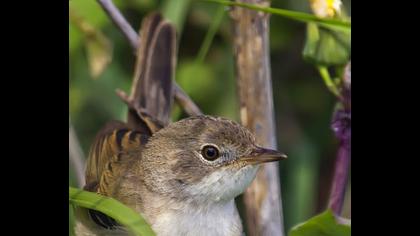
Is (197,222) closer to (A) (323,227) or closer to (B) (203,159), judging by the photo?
(B) (203,159)

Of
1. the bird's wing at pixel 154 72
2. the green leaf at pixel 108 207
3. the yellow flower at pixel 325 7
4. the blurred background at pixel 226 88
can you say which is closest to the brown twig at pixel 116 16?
the bird's wing at pixel 154 72

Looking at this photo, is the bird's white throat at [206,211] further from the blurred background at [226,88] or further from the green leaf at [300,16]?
the blurred background at [226,88]

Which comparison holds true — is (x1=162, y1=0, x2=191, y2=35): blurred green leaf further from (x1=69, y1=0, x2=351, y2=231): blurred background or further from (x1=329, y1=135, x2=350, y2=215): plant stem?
A: (x1=329, y1=135, x2=350, y2=215): plant stem

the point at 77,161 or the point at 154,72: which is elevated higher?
the point at 154,72

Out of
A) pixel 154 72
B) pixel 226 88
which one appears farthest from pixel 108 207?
pixel 226 88
